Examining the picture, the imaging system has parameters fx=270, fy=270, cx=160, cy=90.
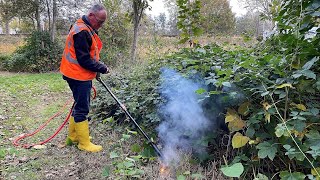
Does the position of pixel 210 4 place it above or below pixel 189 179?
above

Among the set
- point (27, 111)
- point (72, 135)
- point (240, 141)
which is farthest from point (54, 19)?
point (240, 141)

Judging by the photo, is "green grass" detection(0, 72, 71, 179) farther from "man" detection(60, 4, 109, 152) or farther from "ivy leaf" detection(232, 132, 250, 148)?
"ivy leaf" detection(232, 132, 250, 148)

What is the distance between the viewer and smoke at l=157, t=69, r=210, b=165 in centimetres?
244

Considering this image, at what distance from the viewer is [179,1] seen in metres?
3.07

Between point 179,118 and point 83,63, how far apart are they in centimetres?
121

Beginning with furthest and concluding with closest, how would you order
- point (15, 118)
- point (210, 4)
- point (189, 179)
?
point (210, 4)
point (15, 118)
point (189, 179)

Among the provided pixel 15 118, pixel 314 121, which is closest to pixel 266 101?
pixel 314 121

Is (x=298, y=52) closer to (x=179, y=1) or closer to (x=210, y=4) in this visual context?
(x=179, y=1)

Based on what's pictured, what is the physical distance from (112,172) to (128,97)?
51.6 inches

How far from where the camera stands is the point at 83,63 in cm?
294

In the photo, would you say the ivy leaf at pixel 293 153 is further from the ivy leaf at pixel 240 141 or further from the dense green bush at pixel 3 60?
the dense green bush at pixel 3 60

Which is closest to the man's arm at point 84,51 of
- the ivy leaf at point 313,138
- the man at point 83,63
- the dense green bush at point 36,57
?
the man at point 83,63

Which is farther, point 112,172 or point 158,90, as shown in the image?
point 158,90

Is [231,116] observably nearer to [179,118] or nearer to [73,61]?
[179,118]
